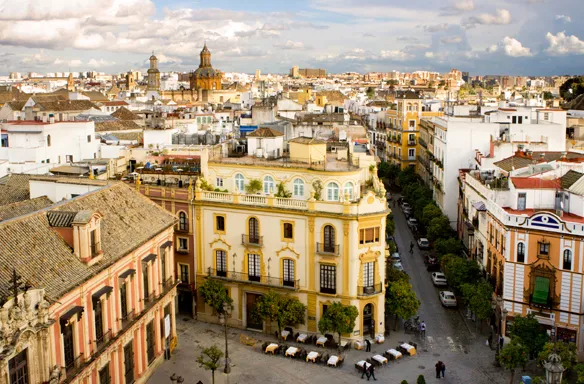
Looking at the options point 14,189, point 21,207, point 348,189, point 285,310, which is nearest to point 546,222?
point 348,189

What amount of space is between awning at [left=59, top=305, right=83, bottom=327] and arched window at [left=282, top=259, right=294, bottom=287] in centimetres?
1764

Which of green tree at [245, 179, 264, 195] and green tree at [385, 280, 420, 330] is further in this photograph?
green tree at [245, 179, 264, 195]

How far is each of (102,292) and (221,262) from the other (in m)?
16.0

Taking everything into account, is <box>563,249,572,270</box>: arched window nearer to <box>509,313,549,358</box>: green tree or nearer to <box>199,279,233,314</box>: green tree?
<box>509,313,549,358</box>: green tree

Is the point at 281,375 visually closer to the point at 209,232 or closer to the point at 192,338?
the point at 192,338

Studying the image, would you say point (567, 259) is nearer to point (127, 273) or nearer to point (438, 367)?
point (438, 367)

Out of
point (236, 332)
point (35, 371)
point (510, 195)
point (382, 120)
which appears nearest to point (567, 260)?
point (510, 195)

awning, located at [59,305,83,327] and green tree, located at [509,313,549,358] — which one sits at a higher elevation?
awning, located at [59,305,83,327]

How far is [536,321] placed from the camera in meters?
36.8

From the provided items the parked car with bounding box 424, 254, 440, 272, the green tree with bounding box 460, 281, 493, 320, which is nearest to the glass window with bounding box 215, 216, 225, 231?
the green tree with bounding box 460, 281, 493, 320

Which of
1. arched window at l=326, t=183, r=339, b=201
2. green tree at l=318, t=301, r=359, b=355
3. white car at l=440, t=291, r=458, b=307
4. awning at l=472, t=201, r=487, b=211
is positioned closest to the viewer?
green tree at l=318, t=301, r=359, b=355

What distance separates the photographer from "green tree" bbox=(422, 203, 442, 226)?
61.0 metres

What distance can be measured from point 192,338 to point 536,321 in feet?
68.5

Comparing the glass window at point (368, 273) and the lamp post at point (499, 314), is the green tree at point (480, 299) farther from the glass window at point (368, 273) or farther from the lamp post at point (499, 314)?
the glass window at point (368, 273)
